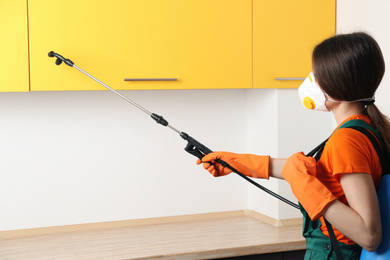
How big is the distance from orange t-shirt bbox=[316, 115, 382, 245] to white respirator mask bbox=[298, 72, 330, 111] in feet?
0.28

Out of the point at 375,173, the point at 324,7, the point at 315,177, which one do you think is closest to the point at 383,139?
the point at 375,173

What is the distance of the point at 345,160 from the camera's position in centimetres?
113

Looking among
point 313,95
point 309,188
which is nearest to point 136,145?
point 313,95

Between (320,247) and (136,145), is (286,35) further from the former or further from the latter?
(320,247)

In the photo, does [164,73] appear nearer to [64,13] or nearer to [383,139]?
[64,13]

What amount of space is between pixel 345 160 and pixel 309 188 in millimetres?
108

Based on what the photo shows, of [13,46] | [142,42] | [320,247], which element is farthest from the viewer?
[142,42]

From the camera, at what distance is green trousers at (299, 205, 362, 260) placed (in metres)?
1.25

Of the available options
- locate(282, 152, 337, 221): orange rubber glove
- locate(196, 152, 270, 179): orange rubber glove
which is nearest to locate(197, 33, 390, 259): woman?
locate(282, 152, 337, 221): orange rubber glove

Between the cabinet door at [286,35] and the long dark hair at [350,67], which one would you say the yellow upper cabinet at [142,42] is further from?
the long dark hair at [350,67]

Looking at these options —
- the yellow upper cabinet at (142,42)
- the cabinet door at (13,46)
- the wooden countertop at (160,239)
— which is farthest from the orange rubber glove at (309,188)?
the cabinet door at (13,46)

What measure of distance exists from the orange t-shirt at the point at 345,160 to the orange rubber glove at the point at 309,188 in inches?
1.7

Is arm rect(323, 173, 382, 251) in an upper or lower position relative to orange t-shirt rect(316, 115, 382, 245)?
lower

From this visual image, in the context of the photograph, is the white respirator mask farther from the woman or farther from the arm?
the arm
